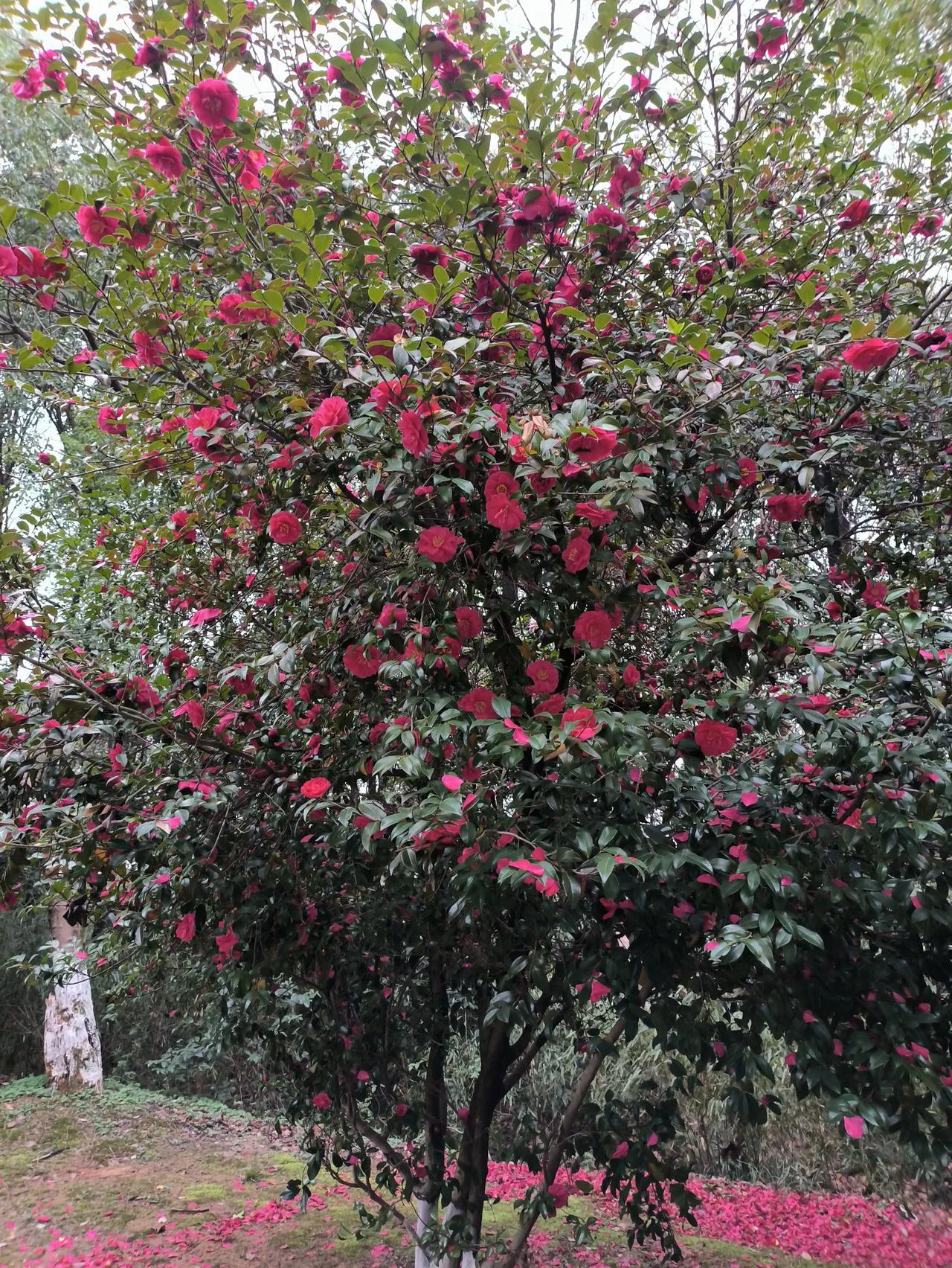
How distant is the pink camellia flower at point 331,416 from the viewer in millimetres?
1451

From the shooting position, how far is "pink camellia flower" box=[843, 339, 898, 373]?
1.45 metres

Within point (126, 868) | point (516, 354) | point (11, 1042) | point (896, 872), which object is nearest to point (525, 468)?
point (516, 354)

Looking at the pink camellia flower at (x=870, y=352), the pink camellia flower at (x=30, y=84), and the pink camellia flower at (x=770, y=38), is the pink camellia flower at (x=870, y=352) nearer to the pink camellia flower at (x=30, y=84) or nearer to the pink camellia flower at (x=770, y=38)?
the pink camellia flower at (x=770, y=38)

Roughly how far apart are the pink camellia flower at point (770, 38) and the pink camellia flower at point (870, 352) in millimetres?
1052

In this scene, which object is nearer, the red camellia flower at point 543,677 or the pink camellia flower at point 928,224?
the red camellia flower at point 543,677

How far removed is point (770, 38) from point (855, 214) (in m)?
0.47

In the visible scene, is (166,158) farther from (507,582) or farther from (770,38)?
(770,38)

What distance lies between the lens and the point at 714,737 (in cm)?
152

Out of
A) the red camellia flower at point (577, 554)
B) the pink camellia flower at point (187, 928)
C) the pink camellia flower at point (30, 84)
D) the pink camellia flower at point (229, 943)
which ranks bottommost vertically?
the pink camellia flower at point (229, 943)

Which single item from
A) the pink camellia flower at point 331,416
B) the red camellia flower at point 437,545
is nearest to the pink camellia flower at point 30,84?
the pink camellia flower at point 331,416

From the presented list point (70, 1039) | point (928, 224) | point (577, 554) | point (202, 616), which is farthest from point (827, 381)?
point (70, 1039)

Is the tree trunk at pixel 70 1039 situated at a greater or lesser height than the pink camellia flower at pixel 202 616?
lesser

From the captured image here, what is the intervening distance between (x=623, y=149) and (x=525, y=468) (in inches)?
50.0

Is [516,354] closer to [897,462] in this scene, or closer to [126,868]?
[897,462]
